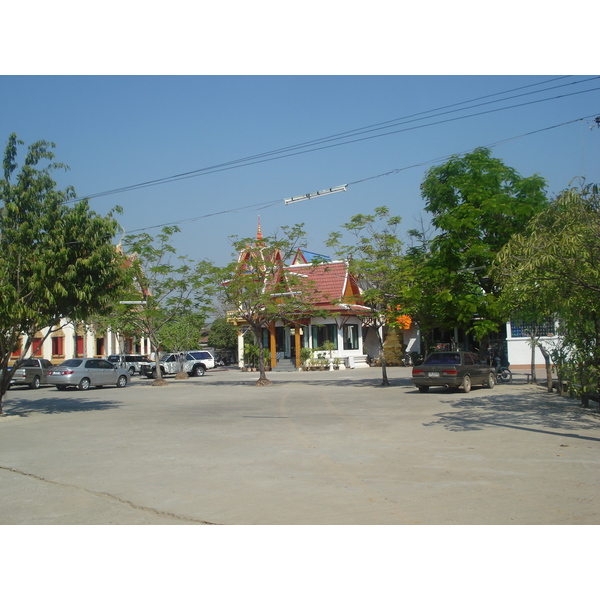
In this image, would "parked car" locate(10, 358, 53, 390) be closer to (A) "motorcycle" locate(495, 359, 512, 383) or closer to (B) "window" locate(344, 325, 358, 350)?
(B) "window" locate(344, 325, 358, 350)

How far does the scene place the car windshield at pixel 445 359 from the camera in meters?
23.0

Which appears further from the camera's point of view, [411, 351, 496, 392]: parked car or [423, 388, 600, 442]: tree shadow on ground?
[411, 351, 496, 392]: parked car

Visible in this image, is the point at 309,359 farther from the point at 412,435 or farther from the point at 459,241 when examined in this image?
the point at 412,435

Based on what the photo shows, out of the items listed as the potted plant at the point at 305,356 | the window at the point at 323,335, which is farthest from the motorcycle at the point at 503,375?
the window at the point at 323,335

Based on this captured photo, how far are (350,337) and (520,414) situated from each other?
3151 centimetres

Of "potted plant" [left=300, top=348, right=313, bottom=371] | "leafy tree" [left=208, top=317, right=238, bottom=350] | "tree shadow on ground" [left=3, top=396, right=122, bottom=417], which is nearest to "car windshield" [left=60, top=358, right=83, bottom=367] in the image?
"tree shadow on ground" [left=3, top=396, right=122, bottom=417]

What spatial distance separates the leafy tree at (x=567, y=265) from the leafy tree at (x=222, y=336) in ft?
178

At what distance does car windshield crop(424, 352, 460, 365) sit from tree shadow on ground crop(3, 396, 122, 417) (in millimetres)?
11934

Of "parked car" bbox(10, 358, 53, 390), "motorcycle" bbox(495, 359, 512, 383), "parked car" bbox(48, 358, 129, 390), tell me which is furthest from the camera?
"parked car" bbox(10, 358, 53, 390)

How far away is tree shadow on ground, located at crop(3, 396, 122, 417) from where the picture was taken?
20406mm

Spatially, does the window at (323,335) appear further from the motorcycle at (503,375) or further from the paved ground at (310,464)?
the paved ground at (310,464)

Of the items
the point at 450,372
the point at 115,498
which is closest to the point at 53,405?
the point at 450,372

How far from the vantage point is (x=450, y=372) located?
884 inches

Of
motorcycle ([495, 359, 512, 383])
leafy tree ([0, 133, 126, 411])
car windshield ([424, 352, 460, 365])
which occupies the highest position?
leafy tree ([0, 133, 126, 411])
